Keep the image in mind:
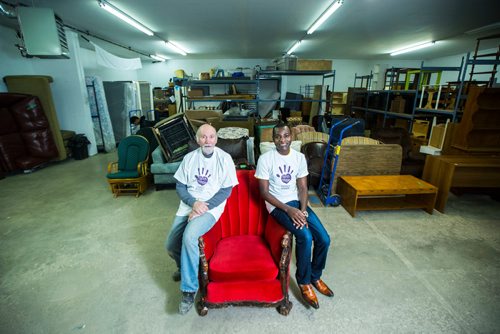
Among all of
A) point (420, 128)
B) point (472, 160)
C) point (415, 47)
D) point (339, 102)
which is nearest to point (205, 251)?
point (472, 160)

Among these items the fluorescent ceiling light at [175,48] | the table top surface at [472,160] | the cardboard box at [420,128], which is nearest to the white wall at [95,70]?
the fluorescent ceiling light at [175,48]

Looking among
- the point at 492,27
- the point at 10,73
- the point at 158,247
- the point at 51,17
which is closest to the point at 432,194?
the point at 158,247

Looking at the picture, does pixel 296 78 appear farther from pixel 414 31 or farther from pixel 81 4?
pixel 81 4

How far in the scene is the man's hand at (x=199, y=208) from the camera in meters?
1.81

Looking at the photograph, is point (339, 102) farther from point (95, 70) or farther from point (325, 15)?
point (95, 70)

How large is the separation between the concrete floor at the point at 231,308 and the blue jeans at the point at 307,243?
10.4 inches

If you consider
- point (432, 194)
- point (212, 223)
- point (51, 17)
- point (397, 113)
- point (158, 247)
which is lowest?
point (158, 247)

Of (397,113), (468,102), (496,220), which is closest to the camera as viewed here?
(496,220)

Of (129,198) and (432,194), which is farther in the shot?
(129,198)

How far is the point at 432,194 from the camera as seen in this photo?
128 inches

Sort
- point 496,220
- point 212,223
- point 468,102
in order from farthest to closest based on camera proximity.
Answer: point 468,102 → point 496,220 → point 212,223

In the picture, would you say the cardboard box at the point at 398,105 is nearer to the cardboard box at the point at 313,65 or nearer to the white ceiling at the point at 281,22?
the white ceiling at the point at 281,22

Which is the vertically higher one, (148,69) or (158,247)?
(148,69)

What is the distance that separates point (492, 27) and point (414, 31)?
1.57 meters
